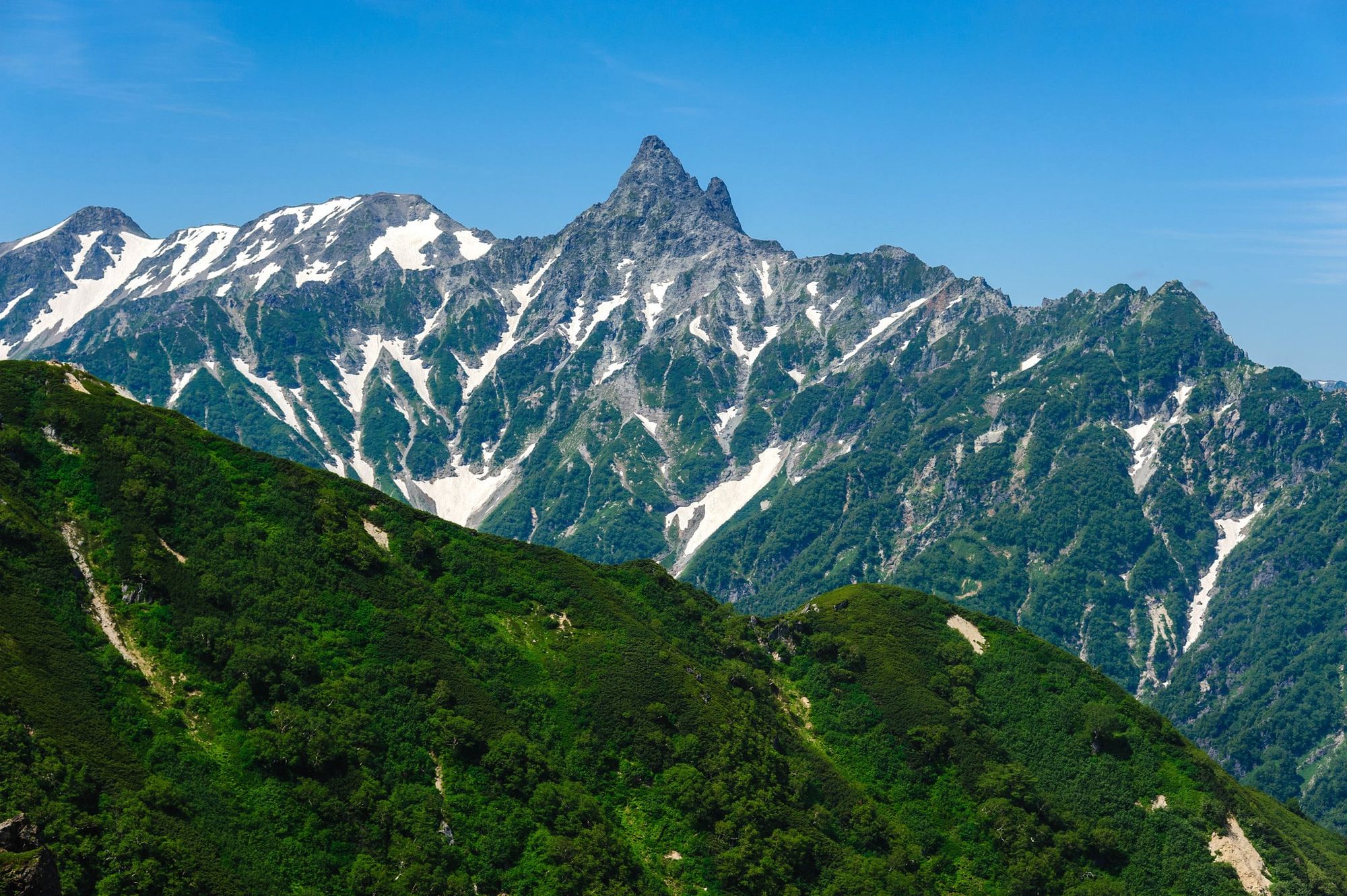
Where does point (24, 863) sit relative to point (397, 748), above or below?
below

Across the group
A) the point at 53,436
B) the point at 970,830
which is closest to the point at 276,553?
the point at 53,436

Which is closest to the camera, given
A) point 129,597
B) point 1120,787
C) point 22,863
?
point 22,863

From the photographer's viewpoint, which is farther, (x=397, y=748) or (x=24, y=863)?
(x=397, y=748)

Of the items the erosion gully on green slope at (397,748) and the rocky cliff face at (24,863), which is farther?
the erosion gully on green slope at (397,748)

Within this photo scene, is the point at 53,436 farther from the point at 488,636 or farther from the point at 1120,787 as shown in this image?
the point at 1120,787

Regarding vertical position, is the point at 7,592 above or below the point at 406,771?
above

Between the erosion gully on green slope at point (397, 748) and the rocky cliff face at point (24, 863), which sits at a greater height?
the erosion gully on green slope at point (397, 748)

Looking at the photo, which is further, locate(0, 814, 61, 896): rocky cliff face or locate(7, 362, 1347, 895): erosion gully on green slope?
locate(7, 362, 1347, 895): erosion gully on green slope

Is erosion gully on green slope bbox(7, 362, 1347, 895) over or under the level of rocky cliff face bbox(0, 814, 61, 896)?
over
